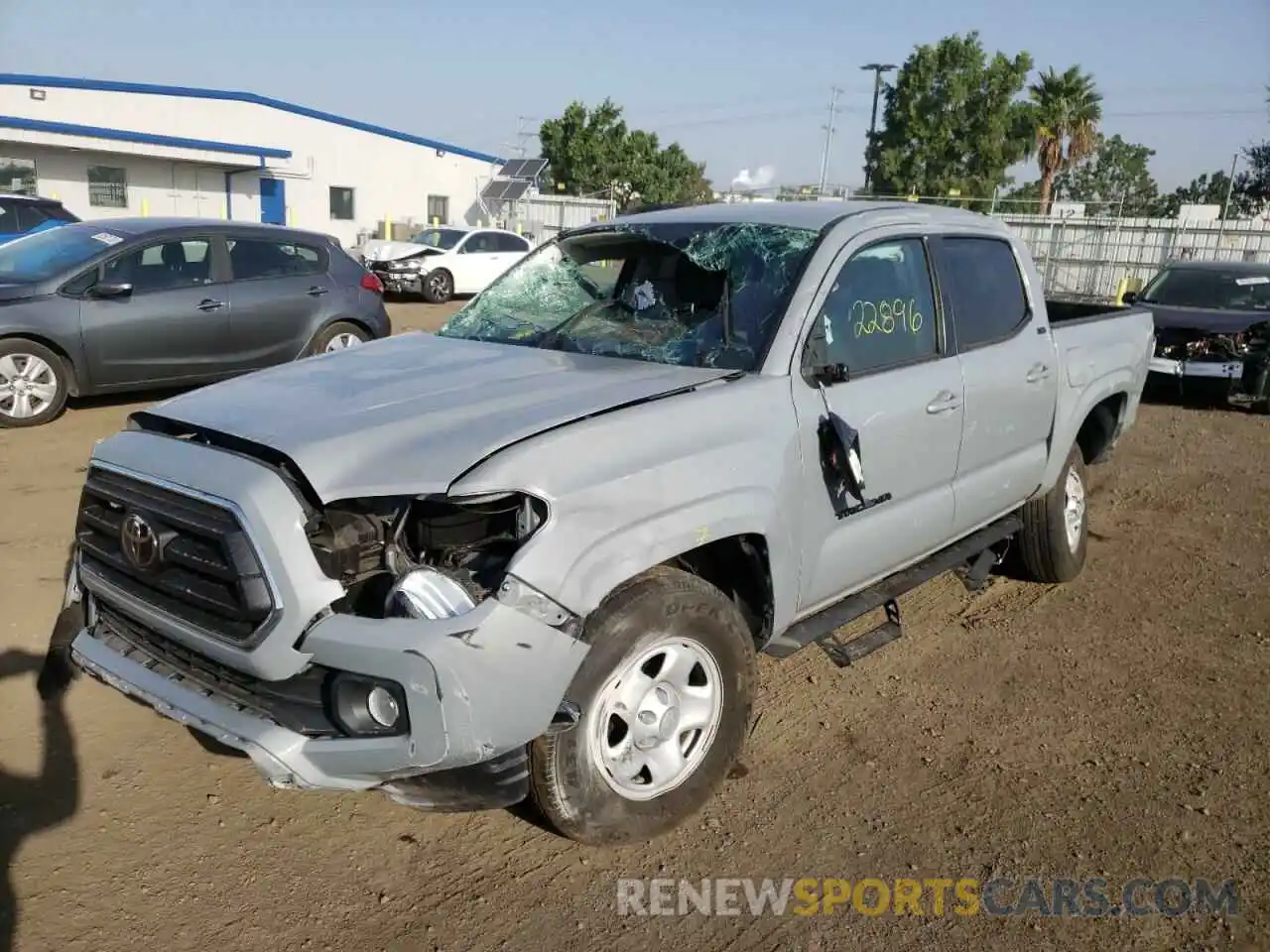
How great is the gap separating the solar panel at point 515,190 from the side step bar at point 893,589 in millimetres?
29596

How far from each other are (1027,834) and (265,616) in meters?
2.48

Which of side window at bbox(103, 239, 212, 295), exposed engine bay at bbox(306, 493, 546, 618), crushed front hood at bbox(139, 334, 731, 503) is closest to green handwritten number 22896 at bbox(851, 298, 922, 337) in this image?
crushed front hood at bbox(139, 334, 731, 503)

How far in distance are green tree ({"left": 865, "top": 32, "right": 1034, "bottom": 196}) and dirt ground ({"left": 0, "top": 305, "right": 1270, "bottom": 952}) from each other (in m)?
41.4

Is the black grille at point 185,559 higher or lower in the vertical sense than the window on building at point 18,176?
lower

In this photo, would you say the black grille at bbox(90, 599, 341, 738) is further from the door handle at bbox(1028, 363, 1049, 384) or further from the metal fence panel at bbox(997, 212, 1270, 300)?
the metal fence panel at bbox(997, 212, 1270, 300)

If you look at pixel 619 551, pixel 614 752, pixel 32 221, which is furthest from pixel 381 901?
pixel 32 221

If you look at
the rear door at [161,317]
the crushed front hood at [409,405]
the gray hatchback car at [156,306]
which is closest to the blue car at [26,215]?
the gray hatchback car at [156,306]

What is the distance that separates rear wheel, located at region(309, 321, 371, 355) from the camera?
363 inches

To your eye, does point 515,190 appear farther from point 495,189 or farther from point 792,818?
point 792,818

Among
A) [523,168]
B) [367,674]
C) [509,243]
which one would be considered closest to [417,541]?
[367,674]

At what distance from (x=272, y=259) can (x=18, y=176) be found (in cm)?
1845

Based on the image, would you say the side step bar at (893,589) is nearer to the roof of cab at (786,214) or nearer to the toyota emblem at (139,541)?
the roof of cab at (786,214)

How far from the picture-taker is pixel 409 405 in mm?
3029

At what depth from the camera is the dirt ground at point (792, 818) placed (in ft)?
8.97
